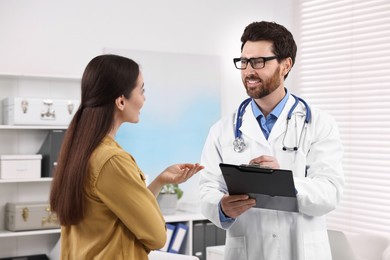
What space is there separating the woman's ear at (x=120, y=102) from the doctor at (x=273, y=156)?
0.51 meters

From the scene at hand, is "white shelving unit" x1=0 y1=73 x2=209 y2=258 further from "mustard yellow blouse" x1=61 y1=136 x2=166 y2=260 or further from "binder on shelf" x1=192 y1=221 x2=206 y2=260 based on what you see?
"mustard yellow blouse" x1=61 y1=136 x2=166 y2=260

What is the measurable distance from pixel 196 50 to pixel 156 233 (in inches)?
135

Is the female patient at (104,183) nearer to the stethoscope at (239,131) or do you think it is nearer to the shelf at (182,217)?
the stethoscope at (239,131)

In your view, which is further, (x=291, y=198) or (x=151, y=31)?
(x=151, y=31)

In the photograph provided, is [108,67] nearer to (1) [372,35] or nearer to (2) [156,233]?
(2) [156,233]

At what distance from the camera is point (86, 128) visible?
175 cm

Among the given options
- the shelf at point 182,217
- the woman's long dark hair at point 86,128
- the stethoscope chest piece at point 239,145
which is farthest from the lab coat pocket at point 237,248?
the shelf at point 182,217

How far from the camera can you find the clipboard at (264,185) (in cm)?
183

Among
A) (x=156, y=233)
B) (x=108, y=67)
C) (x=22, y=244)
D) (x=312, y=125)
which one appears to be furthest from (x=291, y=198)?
(x=22, y=244)

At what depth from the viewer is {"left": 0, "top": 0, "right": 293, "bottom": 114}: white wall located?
4.29 m

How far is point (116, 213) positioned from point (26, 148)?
2.78m

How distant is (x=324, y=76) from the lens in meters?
4.77

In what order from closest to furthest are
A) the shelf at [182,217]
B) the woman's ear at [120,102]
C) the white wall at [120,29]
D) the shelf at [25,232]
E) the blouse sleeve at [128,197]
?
the blouse sleeve at [128,197] → the woman's ear at [120,102] → the shelf at [25,232] → the white wall at [120,29] → the shelf at [182,217]

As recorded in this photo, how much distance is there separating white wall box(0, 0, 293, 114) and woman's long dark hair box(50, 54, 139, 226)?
2.69 metres
